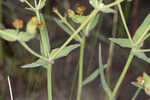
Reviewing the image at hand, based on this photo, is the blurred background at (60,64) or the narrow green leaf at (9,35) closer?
the narrow green leaf at (9,35)

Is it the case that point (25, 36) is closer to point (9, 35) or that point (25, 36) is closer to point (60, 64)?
point (9, 35)

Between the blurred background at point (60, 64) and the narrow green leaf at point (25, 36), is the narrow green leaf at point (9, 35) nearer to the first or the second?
the narrow green leaf at point (25, 36)

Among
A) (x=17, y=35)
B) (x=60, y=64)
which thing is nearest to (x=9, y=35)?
(x=17, y=35)

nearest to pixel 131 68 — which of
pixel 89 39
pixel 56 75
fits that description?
pixel 89 39

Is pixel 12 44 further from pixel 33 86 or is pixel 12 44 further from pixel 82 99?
pixel 82 99

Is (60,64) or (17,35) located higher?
(17,35)

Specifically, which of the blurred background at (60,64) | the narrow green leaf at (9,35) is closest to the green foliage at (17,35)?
the narrow green leaf at (9,35)

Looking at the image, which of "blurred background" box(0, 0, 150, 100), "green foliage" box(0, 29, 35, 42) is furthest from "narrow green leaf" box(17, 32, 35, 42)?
"blurred background" box(0, 0, 150, 100)

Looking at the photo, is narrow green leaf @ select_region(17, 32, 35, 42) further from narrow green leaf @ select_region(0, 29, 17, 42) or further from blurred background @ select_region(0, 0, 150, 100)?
blurred background @ select_region(0, 0, 150, 100)
